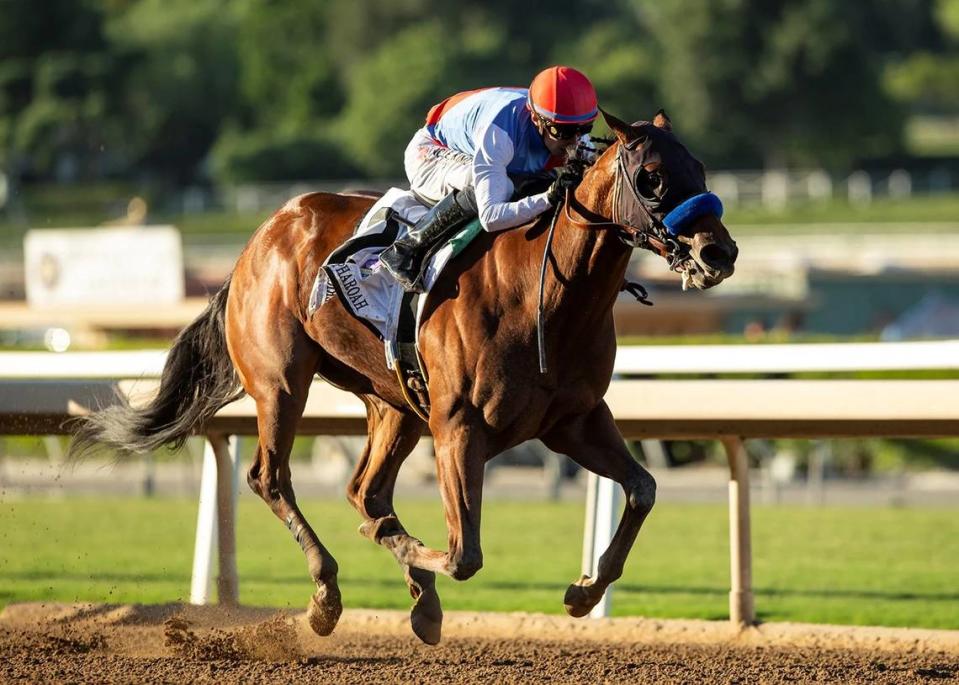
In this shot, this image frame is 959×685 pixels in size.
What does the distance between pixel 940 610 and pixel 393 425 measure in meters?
2.45

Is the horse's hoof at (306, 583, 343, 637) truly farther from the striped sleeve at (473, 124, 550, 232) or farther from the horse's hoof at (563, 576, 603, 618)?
the striped sleeve at (473, 124, 550, 232)

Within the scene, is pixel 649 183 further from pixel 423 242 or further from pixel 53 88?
pixel 53 88

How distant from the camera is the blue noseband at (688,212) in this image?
4723mm

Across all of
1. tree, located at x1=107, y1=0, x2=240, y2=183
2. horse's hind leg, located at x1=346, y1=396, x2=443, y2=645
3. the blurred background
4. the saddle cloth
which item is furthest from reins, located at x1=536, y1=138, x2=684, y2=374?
tree, located at x1=107, y1=0, x2=240, y2=183

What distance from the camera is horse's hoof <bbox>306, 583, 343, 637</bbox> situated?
18.8 feet

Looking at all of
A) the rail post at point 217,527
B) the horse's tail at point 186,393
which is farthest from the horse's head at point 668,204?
the rail post at point 217,527

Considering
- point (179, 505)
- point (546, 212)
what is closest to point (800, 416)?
point (546, 212)

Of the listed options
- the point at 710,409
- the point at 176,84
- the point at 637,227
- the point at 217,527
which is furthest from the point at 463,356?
the point at 176,84

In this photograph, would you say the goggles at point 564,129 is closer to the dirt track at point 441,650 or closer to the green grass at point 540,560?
the dirt track at point 441,650

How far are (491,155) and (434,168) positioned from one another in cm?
47

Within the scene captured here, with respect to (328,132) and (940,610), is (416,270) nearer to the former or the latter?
(940,610)

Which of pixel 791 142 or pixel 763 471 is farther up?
pixel 791 142

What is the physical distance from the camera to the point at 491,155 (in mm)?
5258

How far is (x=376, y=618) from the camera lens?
21.4 feet
